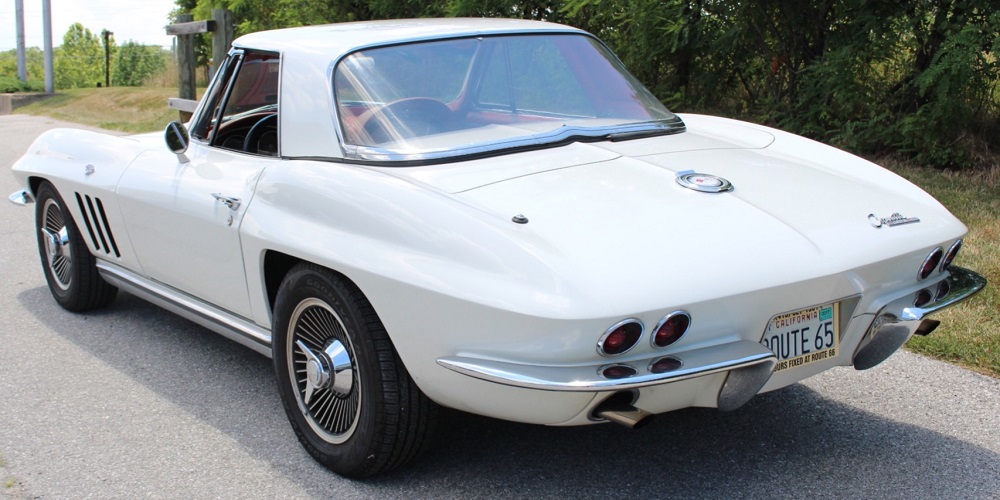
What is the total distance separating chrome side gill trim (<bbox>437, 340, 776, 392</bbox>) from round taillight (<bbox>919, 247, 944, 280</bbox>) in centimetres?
82

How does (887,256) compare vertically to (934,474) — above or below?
above

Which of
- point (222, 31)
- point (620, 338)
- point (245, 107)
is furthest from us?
point (222, 31)

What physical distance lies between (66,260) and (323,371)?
264 cm

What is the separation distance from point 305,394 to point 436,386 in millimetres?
795

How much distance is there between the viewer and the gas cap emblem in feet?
10.5

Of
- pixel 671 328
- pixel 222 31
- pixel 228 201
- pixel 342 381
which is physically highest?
pixel 222 31

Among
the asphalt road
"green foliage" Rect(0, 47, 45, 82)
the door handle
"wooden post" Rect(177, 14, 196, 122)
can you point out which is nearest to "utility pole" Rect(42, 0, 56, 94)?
"wooden post" Rect(177, 14, 196, 122)

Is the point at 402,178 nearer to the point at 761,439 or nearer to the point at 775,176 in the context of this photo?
the point at 775,176

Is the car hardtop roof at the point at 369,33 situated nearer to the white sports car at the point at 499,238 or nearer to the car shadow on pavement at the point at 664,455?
the white sports car at the point at 499,238

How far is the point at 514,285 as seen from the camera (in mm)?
2684

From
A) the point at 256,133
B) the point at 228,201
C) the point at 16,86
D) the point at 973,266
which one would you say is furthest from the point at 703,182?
the point at 16,86

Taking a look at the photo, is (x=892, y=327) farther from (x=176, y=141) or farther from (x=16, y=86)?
(x=16, y=86)

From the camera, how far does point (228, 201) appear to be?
3.71 m

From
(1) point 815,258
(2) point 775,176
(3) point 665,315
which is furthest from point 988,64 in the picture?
(3) point 665,315
